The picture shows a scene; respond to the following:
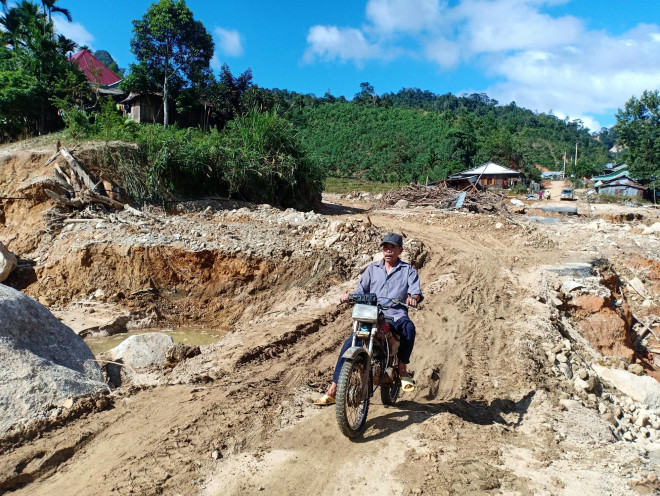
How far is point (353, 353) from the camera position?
358cm

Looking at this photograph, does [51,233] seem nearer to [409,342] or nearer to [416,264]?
[416,264]

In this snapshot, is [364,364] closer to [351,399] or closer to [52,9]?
[351,399]

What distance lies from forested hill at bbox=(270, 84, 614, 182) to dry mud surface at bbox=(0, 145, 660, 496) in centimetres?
2599

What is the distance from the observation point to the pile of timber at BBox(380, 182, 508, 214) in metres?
20.1

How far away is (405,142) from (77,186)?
4170 cm

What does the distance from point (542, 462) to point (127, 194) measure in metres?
10.9

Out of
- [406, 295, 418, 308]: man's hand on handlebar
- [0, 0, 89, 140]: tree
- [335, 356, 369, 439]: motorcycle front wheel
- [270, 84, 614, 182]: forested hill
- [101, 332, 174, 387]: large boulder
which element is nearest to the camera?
[335, 356, 369, 439]: motorcycle front wheel

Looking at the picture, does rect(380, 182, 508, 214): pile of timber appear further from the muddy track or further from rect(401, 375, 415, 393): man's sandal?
rect(401, 375, 415, 393): man's sandal

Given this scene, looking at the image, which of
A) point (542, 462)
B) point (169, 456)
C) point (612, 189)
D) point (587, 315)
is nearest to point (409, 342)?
point (542, 462)

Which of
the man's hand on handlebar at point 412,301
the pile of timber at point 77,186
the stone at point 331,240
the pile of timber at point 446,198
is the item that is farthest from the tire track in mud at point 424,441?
the pile of timber at point 446,198

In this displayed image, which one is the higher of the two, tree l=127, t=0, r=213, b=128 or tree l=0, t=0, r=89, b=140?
tree l=127, t=0, r=213, b=128

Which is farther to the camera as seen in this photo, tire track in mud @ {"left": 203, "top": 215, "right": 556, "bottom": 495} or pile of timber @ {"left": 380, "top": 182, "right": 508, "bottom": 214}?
pile of timber @ {"left": 380, "top": 182, "right": 508, "bottom": 214}

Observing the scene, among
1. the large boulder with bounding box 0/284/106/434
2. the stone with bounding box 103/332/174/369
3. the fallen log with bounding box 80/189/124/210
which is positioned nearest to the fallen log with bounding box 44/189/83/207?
the fallen log with bounding box 80/189/124/210

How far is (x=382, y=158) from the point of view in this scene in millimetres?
47656
